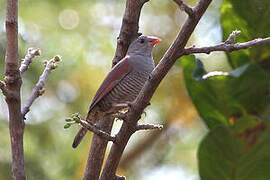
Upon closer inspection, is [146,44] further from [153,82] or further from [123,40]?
[153,82]

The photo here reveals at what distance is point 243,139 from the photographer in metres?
3.54

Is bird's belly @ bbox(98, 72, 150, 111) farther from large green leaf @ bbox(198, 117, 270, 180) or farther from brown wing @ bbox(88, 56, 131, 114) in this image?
large green leaf @ bbox(198, 117, 270, 180)

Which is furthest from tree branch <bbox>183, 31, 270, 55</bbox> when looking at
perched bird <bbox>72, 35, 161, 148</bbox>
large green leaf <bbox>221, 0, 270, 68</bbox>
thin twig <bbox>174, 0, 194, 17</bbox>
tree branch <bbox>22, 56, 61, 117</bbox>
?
perched bird <bbox>72, 35, 161, 148</bbox>

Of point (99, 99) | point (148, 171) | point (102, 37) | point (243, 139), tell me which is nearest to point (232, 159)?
point (243, 139)

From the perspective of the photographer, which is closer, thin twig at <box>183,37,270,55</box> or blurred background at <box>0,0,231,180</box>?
thin twig at <box>183,37,270,55</box>

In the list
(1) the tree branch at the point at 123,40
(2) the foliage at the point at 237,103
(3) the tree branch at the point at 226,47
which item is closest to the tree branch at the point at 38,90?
(1) the tree branch at the point at 123,40

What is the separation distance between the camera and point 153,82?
210cm

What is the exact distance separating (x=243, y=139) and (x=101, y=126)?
991 millimetres

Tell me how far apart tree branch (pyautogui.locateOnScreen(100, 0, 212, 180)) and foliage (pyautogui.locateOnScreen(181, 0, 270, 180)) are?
110 cm

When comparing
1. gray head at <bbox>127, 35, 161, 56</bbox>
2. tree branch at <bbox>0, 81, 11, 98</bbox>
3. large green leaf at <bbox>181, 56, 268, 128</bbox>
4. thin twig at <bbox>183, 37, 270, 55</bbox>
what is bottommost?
large green leaf at <bbox>181, 56, 268, 128</bbox>

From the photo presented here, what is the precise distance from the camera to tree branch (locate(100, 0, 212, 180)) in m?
1.98

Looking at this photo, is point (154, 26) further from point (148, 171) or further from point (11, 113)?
point (11, 113)

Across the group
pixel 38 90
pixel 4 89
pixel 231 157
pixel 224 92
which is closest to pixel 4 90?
pixel 4 89

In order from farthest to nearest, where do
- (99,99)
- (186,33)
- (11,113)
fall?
1. (99,99)
2. (11,113)
3. (186,33)
